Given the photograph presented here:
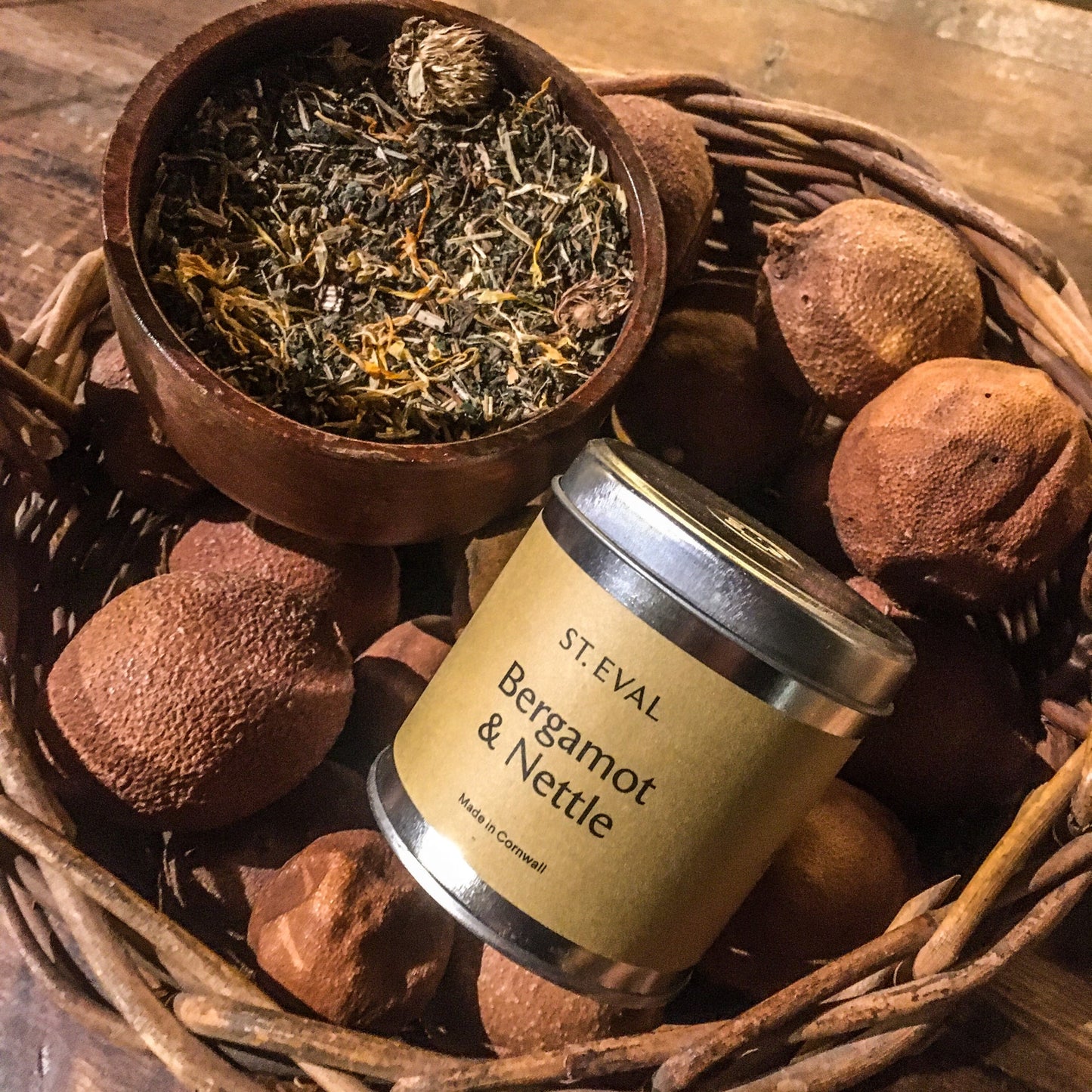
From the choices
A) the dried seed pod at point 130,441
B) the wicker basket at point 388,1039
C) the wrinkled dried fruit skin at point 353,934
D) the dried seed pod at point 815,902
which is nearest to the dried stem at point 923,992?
the wicker basket at point 388,1039

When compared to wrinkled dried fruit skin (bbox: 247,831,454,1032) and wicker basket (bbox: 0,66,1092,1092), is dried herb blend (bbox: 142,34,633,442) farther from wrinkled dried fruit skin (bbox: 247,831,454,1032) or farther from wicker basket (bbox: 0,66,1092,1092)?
wrinkled dried fruit skin (bbox: 247,831,454,1032)

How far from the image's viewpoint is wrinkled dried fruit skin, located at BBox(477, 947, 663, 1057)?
578 mm

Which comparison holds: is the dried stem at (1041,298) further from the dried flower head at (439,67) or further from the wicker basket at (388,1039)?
the dried flower head at (439,67)

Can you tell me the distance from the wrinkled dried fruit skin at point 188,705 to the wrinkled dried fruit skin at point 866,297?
0.41 m

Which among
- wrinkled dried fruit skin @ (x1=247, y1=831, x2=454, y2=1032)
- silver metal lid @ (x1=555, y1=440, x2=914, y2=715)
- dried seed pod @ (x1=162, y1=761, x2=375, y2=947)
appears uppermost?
silver metal lid @ (x1=555, y1=440, x2=914, y2=715)

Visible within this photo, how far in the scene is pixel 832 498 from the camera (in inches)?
27.8

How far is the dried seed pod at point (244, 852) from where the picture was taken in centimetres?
64

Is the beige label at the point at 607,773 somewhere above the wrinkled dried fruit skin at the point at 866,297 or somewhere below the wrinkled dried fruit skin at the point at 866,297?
below

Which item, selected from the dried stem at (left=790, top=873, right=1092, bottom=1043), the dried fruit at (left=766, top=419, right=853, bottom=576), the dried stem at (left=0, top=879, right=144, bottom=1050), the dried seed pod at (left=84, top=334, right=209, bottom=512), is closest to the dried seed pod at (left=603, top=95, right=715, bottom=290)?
the dried fruit at (left=766, top=419, right=853, bottom=576)

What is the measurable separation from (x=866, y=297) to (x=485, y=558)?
1.06 feet

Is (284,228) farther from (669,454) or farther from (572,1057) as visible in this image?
(572,1057)

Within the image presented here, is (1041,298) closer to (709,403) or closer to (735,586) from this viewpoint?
(709,403)

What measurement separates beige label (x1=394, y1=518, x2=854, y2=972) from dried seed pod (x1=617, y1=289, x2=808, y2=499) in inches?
10.6

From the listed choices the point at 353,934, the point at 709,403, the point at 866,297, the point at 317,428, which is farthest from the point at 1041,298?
the point at 353,934
